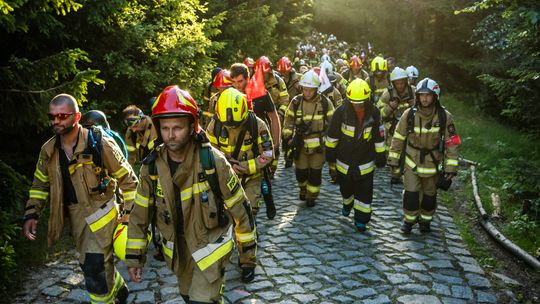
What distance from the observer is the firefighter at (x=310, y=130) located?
9.41 metres

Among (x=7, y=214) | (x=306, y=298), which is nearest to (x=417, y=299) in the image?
(x=306, y=298)

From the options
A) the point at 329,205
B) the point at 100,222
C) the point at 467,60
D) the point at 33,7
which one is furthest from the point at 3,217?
the point at 467,60

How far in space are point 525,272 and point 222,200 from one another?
494 centimetres

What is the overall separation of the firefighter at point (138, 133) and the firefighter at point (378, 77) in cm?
729

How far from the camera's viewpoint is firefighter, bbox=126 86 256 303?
3.99 m

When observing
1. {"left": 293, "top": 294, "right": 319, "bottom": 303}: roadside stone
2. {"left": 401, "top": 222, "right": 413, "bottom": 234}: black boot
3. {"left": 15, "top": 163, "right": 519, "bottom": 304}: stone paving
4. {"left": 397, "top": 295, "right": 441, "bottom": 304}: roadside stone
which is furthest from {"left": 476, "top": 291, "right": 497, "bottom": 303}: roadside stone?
{"left": 401, "top": 222, "right": 413, "bottom": 234}: black boot

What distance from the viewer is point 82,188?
16.1 feet

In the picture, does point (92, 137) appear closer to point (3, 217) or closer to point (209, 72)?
point (3, 217)

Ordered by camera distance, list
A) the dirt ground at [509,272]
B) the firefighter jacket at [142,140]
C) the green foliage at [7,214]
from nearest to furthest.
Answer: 1. the green foliage at [7,214]
2. the dirt ground at [509,272]
3. the firefighter jacket at [142,140]

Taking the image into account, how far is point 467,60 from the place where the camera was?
79.5ft

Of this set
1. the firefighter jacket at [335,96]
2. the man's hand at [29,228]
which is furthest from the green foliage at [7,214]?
the firefighter jacket at [335,96]

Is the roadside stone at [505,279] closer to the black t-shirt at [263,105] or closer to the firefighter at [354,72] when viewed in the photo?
the black t-shirt at [263,105]

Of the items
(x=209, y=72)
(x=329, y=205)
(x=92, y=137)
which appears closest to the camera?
(x=92, y=137)

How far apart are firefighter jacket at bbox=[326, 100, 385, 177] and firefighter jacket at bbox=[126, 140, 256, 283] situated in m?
4.26
